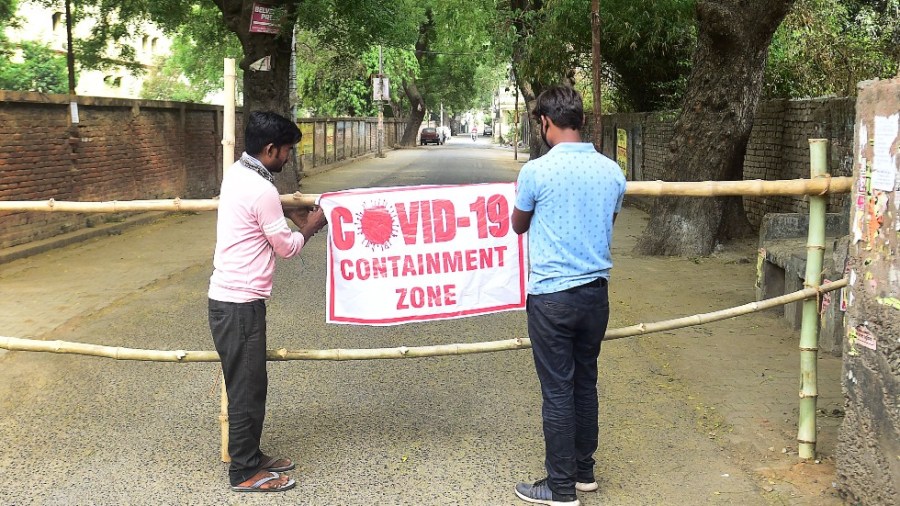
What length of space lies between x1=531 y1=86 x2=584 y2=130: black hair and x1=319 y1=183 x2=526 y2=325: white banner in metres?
0.79

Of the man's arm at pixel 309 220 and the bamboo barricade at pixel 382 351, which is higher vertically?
the man's arm at pixel 309 220

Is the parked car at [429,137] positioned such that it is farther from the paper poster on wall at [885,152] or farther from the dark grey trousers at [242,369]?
the paper poster on wall at [885,152]

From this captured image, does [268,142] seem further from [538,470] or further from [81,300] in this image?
[81,300]

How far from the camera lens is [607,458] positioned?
177 inches

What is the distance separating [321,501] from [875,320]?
8.25ft

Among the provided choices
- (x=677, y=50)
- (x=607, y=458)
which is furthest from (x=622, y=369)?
(x=677, y=50)

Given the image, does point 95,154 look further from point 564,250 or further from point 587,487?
point 564,250

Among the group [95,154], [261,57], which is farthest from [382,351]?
[261,57]

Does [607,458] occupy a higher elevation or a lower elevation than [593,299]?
lower

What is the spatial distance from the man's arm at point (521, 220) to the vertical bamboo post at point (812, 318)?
60.4 inches

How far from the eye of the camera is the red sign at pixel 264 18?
52.3 feet

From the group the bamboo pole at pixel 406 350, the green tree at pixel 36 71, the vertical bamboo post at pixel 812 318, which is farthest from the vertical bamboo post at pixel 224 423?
the green tree at pixel 36 71

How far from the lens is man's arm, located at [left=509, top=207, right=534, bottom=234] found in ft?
12.2

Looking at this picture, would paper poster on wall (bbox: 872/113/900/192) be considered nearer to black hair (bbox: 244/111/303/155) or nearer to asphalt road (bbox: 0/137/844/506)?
asphalt road (bbox: 0/137/844/506)
